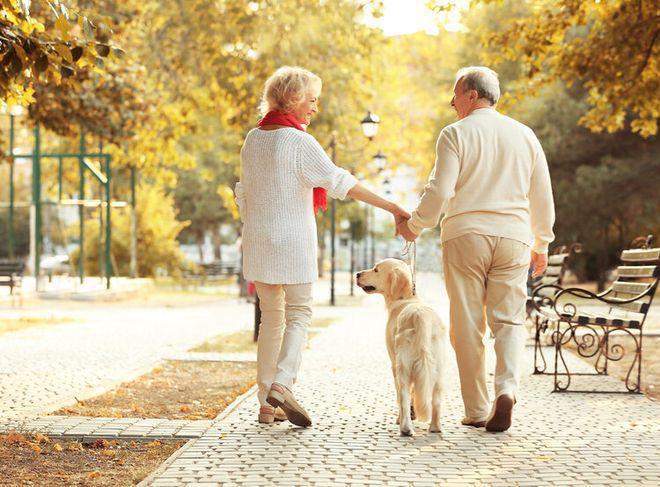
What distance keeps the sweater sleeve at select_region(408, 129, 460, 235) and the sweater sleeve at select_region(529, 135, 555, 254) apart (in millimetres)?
562

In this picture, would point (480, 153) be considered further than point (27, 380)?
No

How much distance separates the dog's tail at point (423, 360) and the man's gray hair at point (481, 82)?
55.9 inches

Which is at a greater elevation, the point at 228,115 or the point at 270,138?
the point at 228,115

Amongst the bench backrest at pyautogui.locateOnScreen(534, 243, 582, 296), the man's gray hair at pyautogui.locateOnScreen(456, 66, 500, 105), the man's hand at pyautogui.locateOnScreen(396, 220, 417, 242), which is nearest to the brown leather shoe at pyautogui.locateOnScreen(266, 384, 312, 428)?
the man's hand at pyautogui.locateOnScreen(396, 220, 417, 242)

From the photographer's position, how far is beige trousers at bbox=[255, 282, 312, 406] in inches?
251

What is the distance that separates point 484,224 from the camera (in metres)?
6.18

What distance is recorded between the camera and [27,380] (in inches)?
360

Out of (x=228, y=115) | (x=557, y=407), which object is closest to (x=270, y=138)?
(x=557, y=407)

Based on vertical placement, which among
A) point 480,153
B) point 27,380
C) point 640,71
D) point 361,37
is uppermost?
point 361,37

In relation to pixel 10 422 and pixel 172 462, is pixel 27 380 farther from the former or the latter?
pixel 172 462

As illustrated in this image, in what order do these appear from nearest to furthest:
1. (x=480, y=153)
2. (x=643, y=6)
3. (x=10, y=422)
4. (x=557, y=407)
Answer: (x=480, y=153)
(x=10, y=422)
(x=557, y=407)
(x=643, y=6)

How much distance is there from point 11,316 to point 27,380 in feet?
31.7

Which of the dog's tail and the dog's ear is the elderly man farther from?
the dog's tail

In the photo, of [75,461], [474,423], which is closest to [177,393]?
[75,461]
